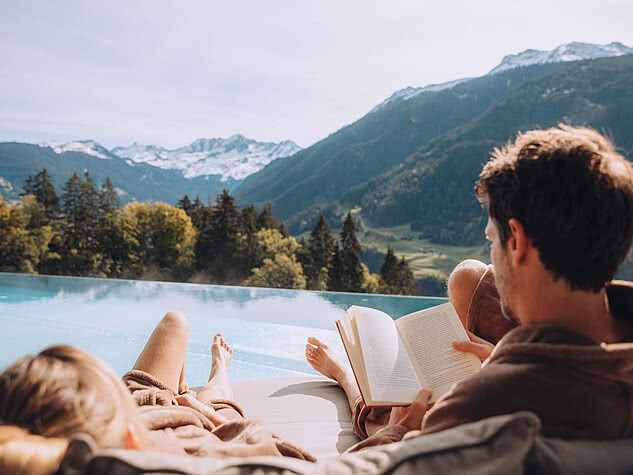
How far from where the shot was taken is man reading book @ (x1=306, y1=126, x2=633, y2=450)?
0.73m

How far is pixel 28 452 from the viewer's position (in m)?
0.58

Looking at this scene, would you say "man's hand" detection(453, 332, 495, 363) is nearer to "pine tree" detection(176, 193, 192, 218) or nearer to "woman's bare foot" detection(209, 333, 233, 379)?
"woman's bare foot" detection(209, 333, 233, 379)

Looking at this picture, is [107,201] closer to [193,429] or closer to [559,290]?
[193,429]

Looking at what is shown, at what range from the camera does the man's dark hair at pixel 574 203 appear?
2.55ft

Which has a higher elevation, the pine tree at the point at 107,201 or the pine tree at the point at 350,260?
the pine tree at the point at 107,201

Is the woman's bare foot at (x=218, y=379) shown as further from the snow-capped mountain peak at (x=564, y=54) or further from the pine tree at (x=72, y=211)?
the snow-capped mountain peak at (x=564, y=54)

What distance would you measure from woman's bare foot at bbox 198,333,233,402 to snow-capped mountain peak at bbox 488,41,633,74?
347 ft

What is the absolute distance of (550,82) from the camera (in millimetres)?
62406

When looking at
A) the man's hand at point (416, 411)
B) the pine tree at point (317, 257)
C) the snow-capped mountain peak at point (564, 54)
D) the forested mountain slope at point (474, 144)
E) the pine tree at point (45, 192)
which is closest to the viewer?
the man's hand at point (416, 411)

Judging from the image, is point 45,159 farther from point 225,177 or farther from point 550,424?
point 550,424

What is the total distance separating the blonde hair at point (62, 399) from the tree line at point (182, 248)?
16.8 m

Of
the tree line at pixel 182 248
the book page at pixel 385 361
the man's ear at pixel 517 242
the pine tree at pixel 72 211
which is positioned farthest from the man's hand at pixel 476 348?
the pine tree at pixel 72 211

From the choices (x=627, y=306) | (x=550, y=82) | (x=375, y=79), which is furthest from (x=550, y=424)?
(x=550, y=82)

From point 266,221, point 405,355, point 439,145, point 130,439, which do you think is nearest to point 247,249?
point 266,221
